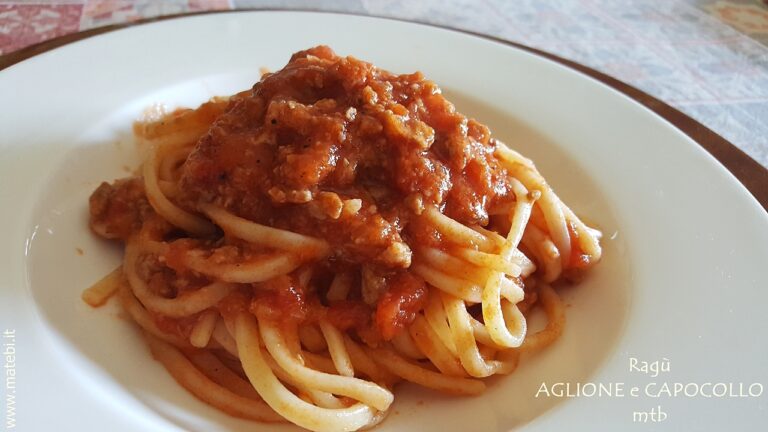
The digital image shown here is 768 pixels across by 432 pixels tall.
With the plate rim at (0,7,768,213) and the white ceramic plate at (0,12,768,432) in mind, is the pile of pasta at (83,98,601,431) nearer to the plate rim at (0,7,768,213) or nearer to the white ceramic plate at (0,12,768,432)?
the white ceramic plate at (0,12,768,432)

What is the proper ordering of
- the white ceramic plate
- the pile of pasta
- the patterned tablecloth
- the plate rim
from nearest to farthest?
the white ceramic plate, the pile of pasta, the plate rim, the patterned tablecloth

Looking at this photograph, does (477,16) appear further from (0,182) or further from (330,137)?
(0,182)

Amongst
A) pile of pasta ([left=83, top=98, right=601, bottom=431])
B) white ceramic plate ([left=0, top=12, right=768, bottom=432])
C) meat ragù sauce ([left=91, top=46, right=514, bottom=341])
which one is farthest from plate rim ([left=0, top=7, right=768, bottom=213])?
meat ragù sauce ([left=91, top=46, right=514, bottom=341])

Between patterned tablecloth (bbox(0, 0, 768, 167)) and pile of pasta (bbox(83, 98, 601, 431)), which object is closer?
pile of pasta (bbox(83, 98, 601, 431))

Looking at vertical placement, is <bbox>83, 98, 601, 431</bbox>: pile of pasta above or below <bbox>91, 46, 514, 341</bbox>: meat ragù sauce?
below

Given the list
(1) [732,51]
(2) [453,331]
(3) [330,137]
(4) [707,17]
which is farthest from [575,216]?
(4) [707,17]

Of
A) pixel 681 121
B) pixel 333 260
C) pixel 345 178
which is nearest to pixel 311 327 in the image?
pixel 333 260
